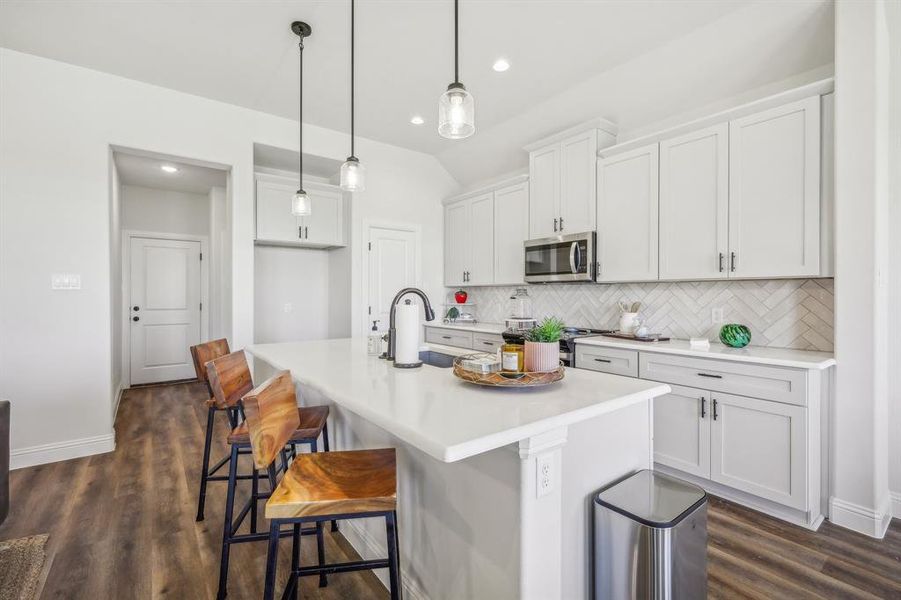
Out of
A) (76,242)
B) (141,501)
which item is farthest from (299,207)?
(141,501)

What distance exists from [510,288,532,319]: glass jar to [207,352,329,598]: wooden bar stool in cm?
270

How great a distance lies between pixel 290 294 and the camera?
5.14 meters

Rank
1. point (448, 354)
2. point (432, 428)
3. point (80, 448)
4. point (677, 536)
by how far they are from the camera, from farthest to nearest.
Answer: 1. point (80, 448)
2. point (448, 354)
3. point (677, 536)
4. point (432, 428)

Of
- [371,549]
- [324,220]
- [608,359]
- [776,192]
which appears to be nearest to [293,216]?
[324,220]

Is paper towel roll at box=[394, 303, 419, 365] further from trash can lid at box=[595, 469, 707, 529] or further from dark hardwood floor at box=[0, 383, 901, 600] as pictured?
trash can lid at box=[595, 469, 707, 529]

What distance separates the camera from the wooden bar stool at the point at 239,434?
1.71 metres

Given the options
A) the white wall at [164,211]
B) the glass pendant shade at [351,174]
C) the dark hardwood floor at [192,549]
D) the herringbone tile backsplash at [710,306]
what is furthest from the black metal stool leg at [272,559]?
the white wall at [164,211]

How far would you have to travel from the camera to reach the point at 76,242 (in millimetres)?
3268

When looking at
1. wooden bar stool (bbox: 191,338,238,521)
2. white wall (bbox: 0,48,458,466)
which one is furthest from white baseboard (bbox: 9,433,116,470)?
wooden bar stool (bbox: 191,338,238,521)

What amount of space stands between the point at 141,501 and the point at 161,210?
4.66 m

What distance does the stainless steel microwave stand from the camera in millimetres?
3582

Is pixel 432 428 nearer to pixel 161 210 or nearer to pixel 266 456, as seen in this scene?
pixel 266 456

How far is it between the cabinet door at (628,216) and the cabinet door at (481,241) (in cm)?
139

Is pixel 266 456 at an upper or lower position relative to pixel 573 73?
lower
